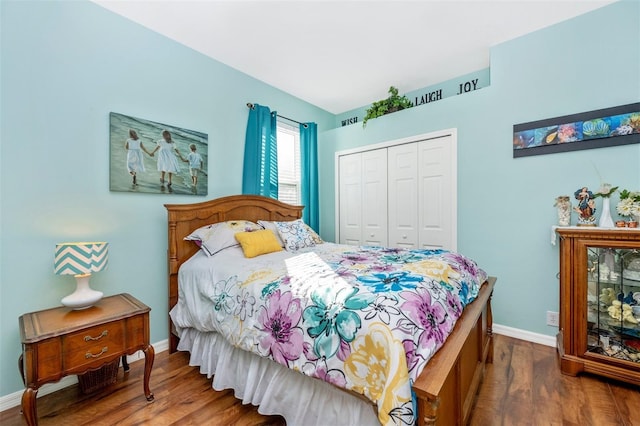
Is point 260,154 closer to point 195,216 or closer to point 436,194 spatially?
point 195,216

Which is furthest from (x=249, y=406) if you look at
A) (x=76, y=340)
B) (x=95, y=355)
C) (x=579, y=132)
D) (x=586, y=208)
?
(x=579, y=132)

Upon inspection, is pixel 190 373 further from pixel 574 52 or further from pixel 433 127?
pixel 574 52

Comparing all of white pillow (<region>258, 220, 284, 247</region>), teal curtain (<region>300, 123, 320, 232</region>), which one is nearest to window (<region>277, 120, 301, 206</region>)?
teal curtain (<region>300, 123, 320, 232</region>)

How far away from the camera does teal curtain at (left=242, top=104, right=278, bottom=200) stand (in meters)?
3.07

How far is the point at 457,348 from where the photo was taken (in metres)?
1.19

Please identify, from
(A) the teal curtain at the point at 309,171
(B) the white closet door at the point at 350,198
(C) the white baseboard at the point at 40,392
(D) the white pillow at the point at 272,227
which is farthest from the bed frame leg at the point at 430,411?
(A) the teal curtain at the point at 309,171

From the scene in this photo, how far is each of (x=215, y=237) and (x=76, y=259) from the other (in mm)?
903

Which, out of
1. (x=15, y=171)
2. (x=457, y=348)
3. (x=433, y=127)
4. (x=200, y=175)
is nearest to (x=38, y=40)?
(x=15, y=171)

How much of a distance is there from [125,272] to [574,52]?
162 inches

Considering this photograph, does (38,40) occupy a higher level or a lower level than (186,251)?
higher

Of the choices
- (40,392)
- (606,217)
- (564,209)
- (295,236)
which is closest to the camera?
(40,392)

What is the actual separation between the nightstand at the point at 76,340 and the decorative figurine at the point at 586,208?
317 cm

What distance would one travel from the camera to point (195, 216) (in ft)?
8.16

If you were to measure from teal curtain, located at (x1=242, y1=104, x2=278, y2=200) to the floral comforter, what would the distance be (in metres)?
1.19
